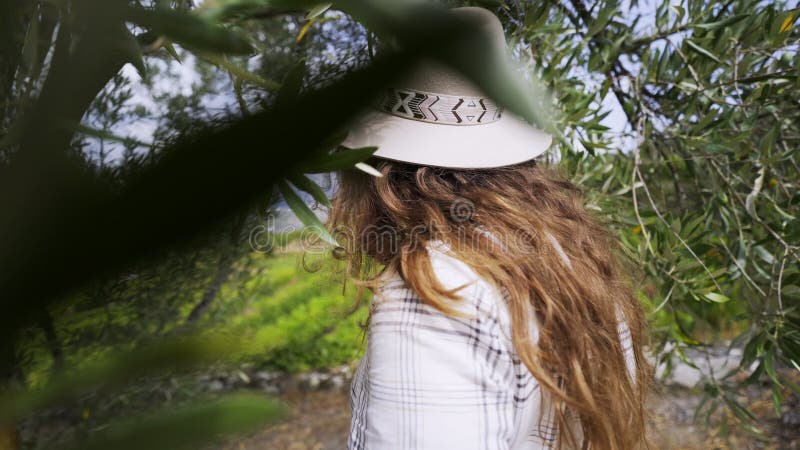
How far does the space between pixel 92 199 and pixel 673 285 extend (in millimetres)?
1849

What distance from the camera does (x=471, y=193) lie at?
4.10ft

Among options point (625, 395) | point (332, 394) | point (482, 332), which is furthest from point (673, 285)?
point (332, 394)

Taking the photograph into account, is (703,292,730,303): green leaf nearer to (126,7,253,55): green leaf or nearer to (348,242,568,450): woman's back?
(348,242,568,450): woman's back

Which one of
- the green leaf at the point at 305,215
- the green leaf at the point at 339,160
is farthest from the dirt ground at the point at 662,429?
the green leaf at the point at 339,160

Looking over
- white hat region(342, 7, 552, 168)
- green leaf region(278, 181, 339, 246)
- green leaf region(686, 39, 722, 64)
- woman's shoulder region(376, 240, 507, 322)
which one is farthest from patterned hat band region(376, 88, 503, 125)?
green leaf region(686, 39, 722, 64)

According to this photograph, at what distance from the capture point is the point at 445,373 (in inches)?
39.7

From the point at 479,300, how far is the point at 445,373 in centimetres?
15

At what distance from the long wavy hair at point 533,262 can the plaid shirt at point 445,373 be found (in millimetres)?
33

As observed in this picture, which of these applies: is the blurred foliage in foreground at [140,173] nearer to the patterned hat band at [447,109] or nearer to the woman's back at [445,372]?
the woman's back at [445,372]

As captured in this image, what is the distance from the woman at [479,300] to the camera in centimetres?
101

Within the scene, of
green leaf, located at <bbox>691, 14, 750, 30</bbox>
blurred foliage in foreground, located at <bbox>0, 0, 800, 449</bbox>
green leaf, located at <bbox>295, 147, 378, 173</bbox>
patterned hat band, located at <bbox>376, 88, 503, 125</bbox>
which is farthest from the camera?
green leaf, located at <bbox>691, 14, 750, 30</bbox>

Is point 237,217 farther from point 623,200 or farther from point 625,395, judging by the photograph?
point 623,200

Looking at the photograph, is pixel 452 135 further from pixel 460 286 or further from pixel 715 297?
pixel 715 297

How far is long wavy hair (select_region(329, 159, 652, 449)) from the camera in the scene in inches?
42.8
